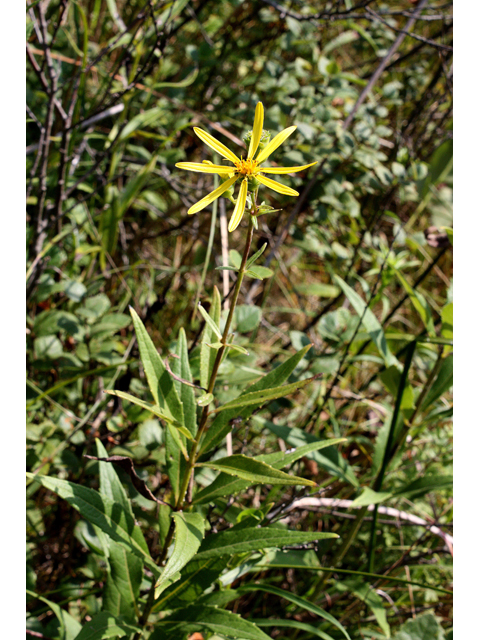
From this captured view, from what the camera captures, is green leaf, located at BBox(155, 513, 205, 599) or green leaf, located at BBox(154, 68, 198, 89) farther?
green leaf, located at BBox(154, 68, 198, 89)

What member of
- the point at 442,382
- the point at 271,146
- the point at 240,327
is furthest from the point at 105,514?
the point at 442,382

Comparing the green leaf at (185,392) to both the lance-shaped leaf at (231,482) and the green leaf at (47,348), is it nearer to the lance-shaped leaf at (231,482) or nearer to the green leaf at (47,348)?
the lance-shaped leaf at (231,482)

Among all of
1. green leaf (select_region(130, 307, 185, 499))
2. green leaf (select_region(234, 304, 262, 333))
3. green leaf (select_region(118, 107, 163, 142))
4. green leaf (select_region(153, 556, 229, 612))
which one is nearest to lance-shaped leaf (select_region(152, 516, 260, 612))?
green leaf (select_region(153, 556, 229, 612))

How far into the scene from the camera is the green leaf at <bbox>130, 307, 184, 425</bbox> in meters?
1.15

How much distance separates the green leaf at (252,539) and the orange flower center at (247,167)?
0.76 metres

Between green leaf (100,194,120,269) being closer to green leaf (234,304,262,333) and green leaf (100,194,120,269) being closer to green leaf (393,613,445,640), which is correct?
green leaf (234,304,262,333)

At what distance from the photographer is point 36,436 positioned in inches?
63.4

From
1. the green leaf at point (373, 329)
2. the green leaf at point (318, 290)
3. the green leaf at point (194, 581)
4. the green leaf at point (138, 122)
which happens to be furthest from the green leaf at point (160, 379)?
the green leaf at point (318, 290)

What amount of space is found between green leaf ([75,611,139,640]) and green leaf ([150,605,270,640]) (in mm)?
84

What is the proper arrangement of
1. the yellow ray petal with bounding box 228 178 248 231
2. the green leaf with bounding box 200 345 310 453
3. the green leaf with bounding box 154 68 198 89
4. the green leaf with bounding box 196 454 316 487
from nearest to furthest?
the yellow ray petal with bounding box 228 178 248 231 → the green leaf with bounding box 196 454 316 487 → the green leaf with bounding box 200 345 310 453 → the green leaf with bounding box 154 68 198 89

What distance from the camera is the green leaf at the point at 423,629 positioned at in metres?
1.53

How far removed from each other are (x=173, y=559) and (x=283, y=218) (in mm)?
2138

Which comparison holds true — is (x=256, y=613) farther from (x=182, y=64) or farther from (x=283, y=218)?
(x=182, y=64)

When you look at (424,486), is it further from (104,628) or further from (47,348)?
(47,348)
